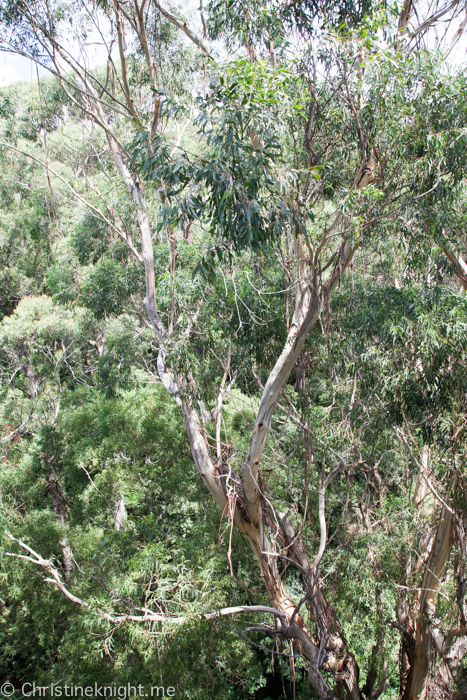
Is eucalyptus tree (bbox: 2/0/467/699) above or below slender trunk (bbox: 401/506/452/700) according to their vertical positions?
above

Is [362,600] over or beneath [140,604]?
over

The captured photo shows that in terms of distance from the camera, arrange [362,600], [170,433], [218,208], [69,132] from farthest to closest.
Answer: [69,132]
[170,433]
[362,600]
[218,208]

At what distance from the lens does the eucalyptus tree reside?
4078mm

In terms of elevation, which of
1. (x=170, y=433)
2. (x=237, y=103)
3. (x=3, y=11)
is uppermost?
(x=3, y=11)

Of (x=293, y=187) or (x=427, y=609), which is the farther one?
(x=427, y=609)

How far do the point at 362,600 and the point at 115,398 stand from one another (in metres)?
4.99

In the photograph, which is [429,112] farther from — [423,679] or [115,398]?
[115,398]

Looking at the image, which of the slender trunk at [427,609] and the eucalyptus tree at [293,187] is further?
the slender trunk at [427,609]

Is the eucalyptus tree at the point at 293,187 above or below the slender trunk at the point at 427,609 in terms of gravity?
above

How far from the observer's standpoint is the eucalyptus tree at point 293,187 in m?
4.08

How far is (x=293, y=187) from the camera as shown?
467 centimetres

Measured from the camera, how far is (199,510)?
26.0 ft

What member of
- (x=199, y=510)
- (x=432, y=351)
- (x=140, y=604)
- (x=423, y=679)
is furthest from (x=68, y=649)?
(x=432, y=351)

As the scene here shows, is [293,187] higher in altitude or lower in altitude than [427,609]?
higher
